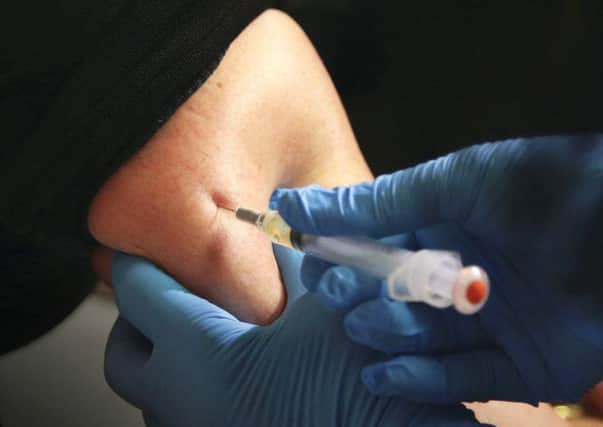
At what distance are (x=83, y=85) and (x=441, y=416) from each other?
542 mm

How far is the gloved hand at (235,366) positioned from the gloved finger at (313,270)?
0.03m

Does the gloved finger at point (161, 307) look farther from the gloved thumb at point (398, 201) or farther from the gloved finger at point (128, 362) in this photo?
the gloved thumb at point (398, 201)

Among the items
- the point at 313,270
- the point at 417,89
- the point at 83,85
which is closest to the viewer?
the point at 313,270

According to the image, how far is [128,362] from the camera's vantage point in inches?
32.0

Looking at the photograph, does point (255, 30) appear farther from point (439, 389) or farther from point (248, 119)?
point (439, 389)

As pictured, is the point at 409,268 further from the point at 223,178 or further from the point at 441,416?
the point at 223,178

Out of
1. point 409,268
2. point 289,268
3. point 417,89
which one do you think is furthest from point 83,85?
point 417,89

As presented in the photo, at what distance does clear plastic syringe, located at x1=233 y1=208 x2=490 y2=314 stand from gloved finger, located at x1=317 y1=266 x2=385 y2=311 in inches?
0.4

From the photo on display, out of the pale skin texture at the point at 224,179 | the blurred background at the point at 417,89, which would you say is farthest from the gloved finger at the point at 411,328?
the blurred background at the point at 417,89

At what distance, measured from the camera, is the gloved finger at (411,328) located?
22.7 inches

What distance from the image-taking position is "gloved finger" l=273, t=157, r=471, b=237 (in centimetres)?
60

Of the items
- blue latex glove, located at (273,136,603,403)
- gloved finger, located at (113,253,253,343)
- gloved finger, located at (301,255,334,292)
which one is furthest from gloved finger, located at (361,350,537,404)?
gloved finger, located at (113,253,253,343)

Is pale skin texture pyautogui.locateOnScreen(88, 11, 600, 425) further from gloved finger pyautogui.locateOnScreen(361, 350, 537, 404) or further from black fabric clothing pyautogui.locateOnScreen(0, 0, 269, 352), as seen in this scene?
gloved finger pyautogui.locateOnScreen(361, 350, 537, 404)

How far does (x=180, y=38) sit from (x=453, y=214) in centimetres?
41
